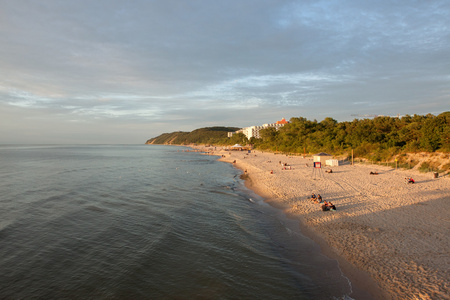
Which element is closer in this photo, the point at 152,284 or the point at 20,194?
the point at 152,284

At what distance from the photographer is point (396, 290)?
8.27 m

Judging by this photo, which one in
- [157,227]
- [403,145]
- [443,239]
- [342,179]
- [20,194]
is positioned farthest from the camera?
[403,145]

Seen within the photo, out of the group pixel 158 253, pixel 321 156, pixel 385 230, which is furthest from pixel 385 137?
pixel 158 253

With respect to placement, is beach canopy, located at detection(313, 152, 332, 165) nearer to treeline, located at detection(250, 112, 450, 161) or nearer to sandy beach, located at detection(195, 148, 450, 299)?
treeline, located at detection(250, 112, 450, 161)

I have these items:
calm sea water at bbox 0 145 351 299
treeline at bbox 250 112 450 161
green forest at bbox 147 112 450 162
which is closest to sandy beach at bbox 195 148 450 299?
calm sea water at bbox 0 145 351 299

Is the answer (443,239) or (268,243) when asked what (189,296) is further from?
(443,239)

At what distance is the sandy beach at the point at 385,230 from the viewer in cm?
877

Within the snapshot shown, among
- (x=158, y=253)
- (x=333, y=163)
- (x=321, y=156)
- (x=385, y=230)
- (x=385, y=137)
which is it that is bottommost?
(x=158, y=253)

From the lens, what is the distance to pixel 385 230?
42.3ft

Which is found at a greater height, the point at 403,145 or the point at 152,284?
the point at 403,145

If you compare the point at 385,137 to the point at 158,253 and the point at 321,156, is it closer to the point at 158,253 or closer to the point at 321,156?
the point at 321,156

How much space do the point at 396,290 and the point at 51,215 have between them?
20289 mm

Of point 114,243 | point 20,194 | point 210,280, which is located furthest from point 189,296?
point 20,194

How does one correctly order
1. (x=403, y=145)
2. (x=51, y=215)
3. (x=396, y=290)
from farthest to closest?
(x=403, y=145)
(x=51, y=215)
(x=396, y=290)
